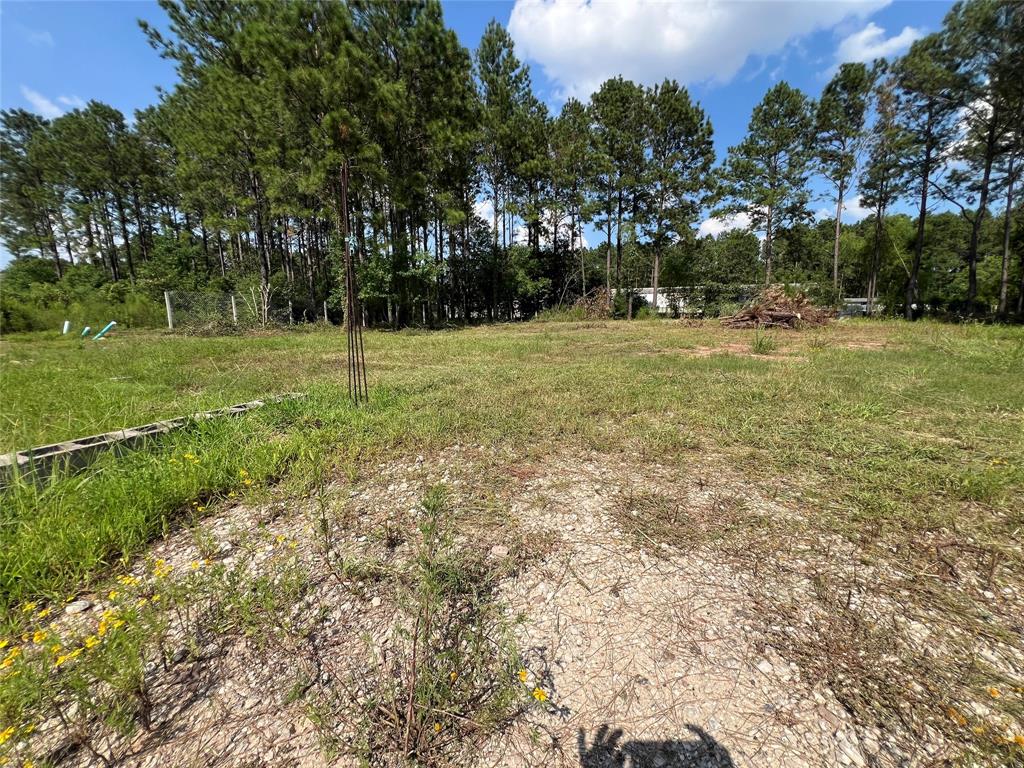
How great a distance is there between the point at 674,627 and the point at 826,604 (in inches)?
25.8

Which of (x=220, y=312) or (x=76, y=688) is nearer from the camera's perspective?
(x=76, y=688)

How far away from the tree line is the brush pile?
5477 mm

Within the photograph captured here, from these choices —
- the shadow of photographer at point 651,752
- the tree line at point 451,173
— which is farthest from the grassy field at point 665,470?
the tree line at point 451,173

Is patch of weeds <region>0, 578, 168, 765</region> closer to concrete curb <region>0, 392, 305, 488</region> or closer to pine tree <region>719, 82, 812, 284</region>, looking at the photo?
concrete curb <region>0, 392, 305, 488</region>

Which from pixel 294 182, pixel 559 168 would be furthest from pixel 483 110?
pixel 294 182

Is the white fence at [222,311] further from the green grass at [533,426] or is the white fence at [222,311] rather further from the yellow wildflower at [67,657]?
the yellow wildflower at [67,657]

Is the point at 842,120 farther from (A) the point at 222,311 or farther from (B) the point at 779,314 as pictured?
(A) the point at 222,311

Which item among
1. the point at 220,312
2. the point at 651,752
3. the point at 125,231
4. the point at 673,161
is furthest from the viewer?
the point at 125,231

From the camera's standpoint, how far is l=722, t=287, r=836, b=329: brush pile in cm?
1298

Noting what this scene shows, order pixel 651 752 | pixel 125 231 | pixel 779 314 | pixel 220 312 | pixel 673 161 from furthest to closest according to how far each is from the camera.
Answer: pixel 125 231 → pixel 673 161 → pixel 220 312 → pixel 779 314 → pixel 651 752

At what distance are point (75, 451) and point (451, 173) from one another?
674 inches

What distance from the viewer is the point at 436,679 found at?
1.29 m

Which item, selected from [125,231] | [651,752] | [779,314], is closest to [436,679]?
[651,752]

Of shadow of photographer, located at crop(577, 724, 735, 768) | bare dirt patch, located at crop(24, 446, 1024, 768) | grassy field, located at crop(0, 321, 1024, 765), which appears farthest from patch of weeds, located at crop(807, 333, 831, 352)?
shadow of photographer, located at crop(577, 724, 735, 768)
